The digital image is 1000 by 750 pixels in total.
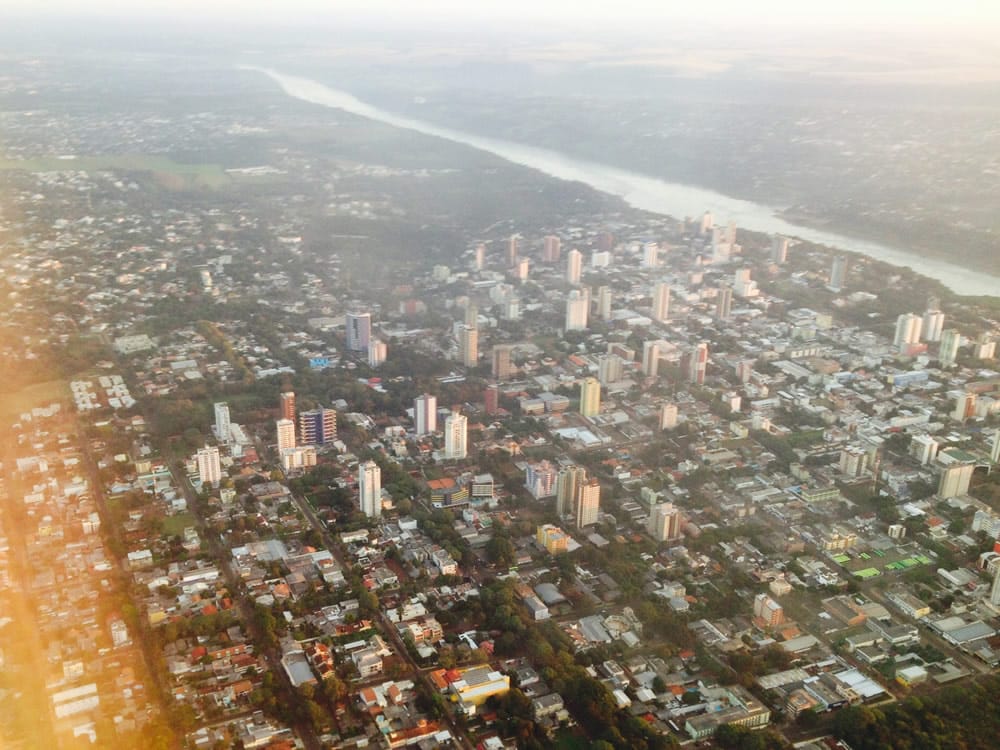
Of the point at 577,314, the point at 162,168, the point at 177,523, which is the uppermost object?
the point at 162,168

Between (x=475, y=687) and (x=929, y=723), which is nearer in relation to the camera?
(x=929, y=723)

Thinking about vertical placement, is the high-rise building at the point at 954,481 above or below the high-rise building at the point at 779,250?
below

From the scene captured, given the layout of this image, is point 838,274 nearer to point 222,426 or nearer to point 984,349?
point 984,349

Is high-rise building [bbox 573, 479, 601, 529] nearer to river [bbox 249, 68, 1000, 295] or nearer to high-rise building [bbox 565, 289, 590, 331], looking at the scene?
high-rise building [bbox 565, 289, 590, 331]

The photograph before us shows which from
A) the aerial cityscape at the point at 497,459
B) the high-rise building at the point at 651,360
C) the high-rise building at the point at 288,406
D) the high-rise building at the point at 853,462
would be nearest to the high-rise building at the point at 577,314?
the aerial cityscape at the point at 497,459

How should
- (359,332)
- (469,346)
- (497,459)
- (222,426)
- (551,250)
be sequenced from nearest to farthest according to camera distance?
1. (497,459)
2. (222,426)
3. (469,346)
4. (359,332)
5. (551,250)

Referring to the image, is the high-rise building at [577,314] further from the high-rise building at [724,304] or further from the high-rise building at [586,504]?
the high-rise building at [586,504]

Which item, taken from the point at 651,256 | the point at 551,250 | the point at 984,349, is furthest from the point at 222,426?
the point at 984,349
